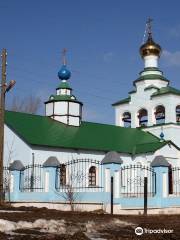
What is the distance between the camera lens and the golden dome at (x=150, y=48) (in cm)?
2938

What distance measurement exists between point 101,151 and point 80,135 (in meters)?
1.50

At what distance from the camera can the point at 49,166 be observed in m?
16.0

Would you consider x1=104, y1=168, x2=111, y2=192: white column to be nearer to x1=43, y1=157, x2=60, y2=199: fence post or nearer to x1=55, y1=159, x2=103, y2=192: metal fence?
x1=43, y1=157, x2=60, y2=199: fence post

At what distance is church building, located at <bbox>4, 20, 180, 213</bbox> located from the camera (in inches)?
599

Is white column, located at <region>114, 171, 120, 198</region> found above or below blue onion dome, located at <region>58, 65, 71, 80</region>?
below

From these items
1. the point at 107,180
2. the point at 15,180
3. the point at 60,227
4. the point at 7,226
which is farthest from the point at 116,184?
the point at 7,226

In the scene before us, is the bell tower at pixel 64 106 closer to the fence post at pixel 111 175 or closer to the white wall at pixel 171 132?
the white wall at pixel 171 132

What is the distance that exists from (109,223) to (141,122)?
2122 centimetres

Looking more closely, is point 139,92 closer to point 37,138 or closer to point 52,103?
point 52,103

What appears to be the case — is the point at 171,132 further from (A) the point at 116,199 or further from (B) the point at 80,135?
(A) the point at 116,199

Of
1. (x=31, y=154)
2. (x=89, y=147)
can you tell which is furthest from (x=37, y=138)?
(x=89, y=147)

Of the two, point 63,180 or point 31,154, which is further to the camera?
point 31,154

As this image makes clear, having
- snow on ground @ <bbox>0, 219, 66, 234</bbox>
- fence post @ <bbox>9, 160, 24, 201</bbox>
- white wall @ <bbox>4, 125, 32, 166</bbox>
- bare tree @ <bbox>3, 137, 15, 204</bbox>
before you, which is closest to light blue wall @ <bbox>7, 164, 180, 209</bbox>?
fence post @ <bbox>9, 160, 24, 201</bbox>

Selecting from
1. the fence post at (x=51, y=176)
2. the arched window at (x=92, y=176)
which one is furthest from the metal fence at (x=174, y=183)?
the fence post at (x=51, y=176)
